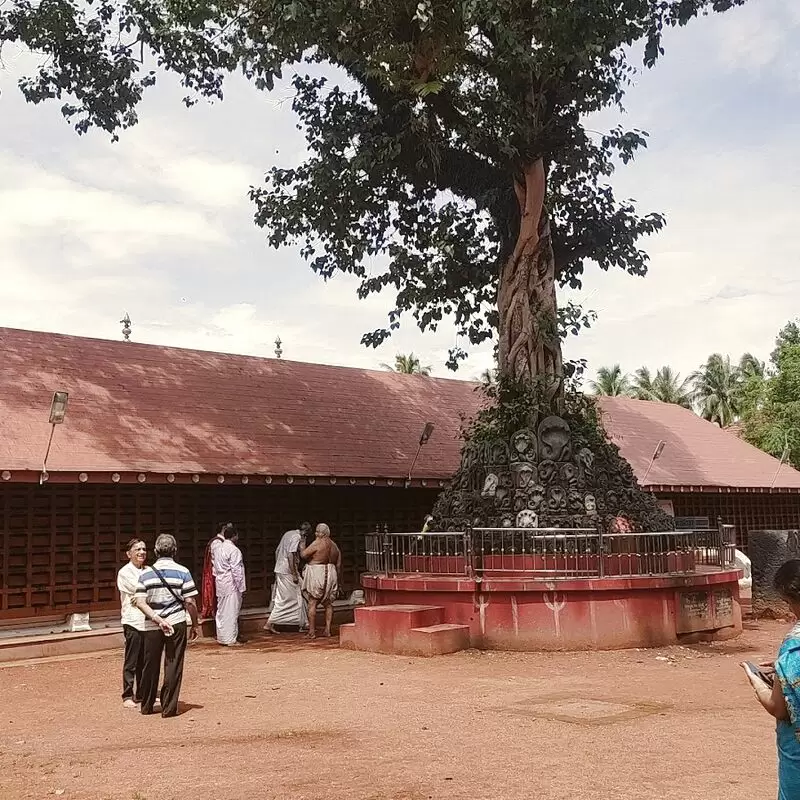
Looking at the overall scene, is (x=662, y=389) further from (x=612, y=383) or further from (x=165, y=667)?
(x=165, y=667)

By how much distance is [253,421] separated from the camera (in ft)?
56.0

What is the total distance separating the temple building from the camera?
538 inches

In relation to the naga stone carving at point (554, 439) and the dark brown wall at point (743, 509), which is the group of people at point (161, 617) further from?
the dark brown wall at point (743, 509)

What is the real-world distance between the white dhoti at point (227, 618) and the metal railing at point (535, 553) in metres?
2.01

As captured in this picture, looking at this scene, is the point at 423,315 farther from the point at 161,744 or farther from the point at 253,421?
the point at 161,744

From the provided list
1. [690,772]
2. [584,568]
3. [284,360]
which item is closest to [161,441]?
[284,360]

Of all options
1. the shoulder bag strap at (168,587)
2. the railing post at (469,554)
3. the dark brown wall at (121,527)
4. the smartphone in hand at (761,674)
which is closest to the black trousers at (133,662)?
the shoulder bag strap at (168,587)

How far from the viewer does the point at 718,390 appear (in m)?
49.0

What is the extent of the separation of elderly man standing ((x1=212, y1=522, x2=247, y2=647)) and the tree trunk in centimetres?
508

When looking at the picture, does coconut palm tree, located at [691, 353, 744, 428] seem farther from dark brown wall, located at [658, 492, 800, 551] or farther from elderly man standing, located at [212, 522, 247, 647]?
elderly man standing, located at [212, 522, 247, 647]

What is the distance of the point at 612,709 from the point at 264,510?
30.2 feet

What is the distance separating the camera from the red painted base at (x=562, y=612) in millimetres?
11891

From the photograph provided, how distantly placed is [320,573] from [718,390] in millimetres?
39357

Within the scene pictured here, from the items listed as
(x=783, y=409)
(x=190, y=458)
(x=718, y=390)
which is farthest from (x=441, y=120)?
(x=718, y=390)
